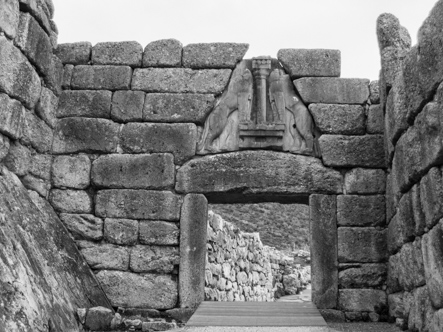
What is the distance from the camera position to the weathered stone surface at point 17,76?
5.11 meters

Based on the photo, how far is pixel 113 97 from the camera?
6500 millimetres

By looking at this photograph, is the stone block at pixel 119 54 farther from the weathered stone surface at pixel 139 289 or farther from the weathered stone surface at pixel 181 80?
the weathered stone surface at pixel 139 289

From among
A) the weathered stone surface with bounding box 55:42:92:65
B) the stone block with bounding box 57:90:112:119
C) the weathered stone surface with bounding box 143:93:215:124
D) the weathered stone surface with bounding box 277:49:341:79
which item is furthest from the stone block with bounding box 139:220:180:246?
the weathered stone surface with bounding box 277:49:341:79

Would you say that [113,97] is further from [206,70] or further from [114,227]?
[114,227]

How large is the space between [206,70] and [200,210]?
1.72 metres

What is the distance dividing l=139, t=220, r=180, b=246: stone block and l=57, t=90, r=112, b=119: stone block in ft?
4.71

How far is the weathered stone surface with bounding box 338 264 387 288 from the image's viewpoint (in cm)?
584

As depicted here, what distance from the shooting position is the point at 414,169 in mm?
4375

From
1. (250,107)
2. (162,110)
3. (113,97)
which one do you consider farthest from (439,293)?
(113,97)

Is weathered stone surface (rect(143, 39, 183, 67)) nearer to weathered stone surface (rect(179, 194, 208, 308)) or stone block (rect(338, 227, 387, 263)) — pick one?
weathered stone surface (rect(179, 194, 208, 308))

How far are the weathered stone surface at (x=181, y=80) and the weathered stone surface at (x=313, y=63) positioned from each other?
758mm

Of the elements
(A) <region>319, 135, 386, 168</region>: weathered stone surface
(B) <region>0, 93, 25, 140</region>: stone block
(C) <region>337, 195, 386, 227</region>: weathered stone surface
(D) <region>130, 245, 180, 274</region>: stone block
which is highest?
(B) <region>0, 93, 25, 140</region>: stone block

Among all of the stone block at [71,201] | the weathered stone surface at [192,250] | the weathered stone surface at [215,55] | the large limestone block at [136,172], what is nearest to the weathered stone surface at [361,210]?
the weathered stone surface at [192,250]

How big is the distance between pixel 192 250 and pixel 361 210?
1.94m
